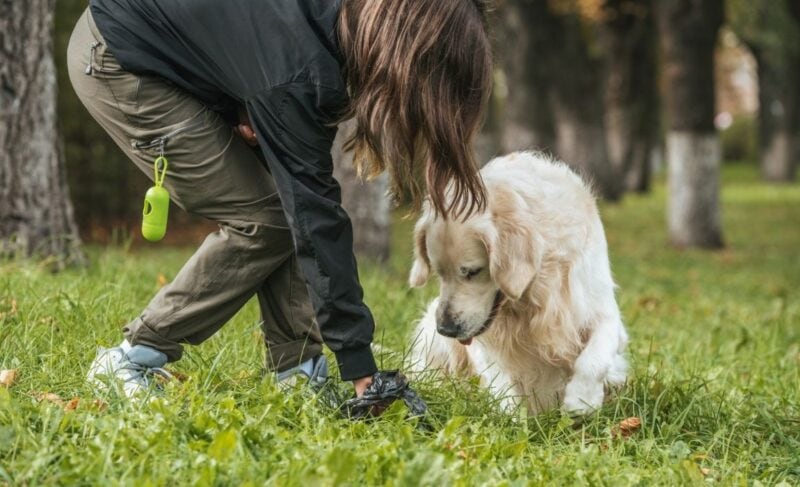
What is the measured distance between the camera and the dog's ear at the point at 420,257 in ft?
13.1

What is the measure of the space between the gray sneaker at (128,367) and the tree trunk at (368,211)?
3.80m

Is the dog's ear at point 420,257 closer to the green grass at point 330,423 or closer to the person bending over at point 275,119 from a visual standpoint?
the green grass at point 330,423

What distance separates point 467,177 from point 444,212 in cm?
23

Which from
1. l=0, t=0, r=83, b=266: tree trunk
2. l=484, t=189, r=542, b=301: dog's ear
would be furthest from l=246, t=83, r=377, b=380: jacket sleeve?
l=0, t=0, r=83, b=266: tree trunk

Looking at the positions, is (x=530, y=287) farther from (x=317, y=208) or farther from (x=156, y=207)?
(x=156, y=207)

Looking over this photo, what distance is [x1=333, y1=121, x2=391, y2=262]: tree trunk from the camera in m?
7.33

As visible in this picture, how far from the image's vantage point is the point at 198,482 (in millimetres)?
2533

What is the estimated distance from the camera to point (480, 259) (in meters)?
3.89

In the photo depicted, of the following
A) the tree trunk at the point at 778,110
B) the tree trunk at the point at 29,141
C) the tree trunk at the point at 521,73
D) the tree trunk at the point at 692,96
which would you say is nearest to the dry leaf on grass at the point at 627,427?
the tree trunk at the point at 29,141

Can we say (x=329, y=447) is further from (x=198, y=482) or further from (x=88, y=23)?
(x=88, y=23)

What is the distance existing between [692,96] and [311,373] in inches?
394

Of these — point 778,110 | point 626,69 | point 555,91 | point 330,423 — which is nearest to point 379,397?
point 330,423

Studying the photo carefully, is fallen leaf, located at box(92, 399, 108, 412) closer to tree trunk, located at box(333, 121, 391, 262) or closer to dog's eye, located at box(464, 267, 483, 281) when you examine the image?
dog's eye, located at box(464, 267, 483, 281)

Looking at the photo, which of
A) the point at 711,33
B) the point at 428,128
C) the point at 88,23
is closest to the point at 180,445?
the point at 428,128
